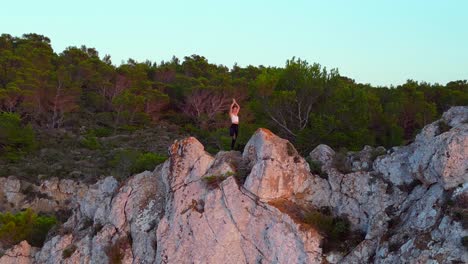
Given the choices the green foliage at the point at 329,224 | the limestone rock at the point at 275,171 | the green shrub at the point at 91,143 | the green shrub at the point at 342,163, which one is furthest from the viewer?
the green shrub at the point at 91,143

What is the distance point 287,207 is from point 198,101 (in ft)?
153

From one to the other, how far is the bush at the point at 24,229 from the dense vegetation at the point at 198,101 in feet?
26.5

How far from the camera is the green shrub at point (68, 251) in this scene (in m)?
20.5

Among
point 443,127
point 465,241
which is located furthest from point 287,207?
point 465,241

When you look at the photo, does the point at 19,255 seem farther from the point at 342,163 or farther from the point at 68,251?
the point at 342,163

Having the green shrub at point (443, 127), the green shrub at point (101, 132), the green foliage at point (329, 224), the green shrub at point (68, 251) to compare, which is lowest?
the green shrub at point (68, 251)

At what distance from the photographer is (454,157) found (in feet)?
48.9

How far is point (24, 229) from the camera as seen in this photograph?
969 inches

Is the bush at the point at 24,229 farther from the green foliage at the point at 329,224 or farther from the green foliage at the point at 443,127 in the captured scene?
the green foliage at the point at 443,127

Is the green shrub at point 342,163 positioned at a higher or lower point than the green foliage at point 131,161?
higher

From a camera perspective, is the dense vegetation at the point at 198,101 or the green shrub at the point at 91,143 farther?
the green shrub at the point at 91,143

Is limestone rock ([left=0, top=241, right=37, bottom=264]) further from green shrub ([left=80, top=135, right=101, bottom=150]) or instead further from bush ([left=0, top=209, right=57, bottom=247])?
green shrub ([left=80, top=135, right=101, bottom=150])

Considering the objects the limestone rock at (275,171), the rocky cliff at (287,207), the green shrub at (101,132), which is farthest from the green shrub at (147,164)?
the green shrub at (101,132)

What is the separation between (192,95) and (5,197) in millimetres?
25444
